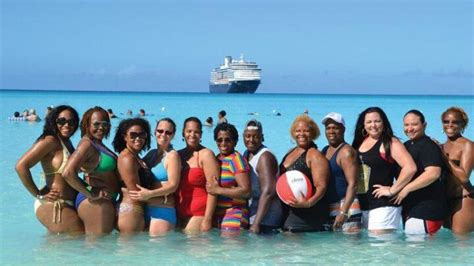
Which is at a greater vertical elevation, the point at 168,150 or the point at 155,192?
the point at 168,150

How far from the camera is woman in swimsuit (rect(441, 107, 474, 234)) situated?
24.9 ft

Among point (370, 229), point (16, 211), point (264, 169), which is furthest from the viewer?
point (16, 211)

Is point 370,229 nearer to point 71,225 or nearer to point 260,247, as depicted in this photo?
point 260,247

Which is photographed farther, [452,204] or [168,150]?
[452,204]

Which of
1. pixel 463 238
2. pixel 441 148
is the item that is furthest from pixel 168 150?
pixel 463 238

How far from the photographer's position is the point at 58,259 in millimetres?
7285

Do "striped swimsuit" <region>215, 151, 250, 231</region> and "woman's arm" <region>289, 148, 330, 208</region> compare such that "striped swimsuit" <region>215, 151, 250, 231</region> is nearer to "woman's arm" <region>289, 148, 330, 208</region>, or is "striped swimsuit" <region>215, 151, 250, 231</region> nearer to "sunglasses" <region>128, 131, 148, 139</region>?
"woman's arm" <region>289, 148, 330, 208</region>

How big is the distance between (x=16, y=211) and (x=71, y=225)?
3657 millimetres

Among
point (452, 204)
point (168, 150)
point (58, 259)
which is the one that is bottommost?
point (58, 259)

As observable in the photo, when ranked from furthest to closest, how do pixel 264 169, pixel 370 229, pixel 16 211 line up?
1. pixel 16 211
2. pixel 370 229
3. pixel 264 169

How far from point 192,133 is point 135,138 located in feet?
2.09

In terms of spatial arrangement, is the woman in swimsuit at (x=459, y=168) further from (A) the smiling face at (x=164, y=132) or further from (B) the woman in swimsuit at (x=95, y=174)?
(B) the woman in swimsuit at (x=95, y=174)

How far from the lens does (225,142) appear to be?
7375 millimetres

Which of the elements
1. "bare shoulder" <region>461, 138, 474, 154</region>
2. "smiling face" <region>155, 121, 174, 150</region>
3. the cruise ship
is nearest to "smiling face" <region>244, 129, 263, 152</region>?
"smiling face" <region>155, 121, 174, 150</region>
